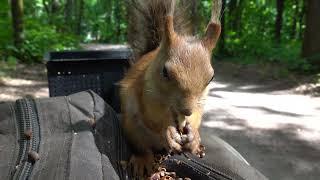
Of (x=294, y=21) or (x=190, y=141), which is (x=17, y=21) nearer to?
(x=190, y=141)

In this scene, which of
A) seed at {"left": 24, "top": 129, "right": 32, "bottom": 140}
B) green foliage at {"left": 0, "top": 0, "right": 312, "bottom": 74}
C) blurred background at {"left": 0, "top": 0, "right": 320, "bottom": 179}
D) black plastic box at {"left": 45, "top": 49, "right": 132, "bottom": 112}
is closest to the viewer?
seed at {"left": 24, "top": 129, "right": 32, "bottom": 140}

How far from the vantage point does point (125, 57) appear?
8.43ft

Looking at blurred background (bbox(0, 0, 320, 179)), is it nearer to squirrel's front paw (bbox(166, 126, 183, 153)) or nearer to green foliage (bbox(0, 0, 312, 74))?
green foliage (bbox(0, 0, 312, 74))

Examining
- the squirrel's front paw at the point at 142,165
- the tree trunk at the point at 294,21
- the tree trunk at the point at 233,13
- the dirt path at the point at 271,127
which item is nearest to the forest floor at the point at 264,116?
the dirt path at the point at 271,127

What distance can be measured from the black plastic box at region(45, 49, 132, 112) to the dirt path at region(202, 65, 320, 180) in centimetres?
60

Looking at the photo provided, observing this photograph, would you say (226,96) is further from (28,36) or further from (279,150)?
(28,36)

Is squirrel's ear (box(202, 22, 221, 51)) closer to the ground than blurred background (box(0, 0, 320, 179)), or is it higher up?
higher up

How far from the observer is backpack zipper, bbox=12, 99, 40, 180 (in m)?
1.21

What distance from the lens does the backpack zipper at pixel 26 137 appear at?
1.21 m

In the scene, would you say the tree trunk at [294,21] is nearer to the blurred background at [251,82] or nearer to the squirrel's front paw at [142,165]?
the blurred background at [251,82]

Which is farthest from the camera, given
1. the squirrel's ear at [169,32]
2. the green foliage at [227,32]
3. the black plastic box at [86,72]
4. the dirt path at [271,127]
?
the green foliage at [227,32]

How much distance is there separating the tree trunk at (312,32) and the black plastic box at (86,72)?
213 inches

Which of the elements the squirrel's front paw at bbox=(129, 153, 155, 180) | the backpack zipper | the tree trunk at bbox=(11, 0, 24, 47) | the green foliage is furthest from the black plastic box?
the tree trunk at bbox=(11, 0, 24, 47)

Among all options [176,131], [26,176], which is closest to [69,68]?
[176,131]
